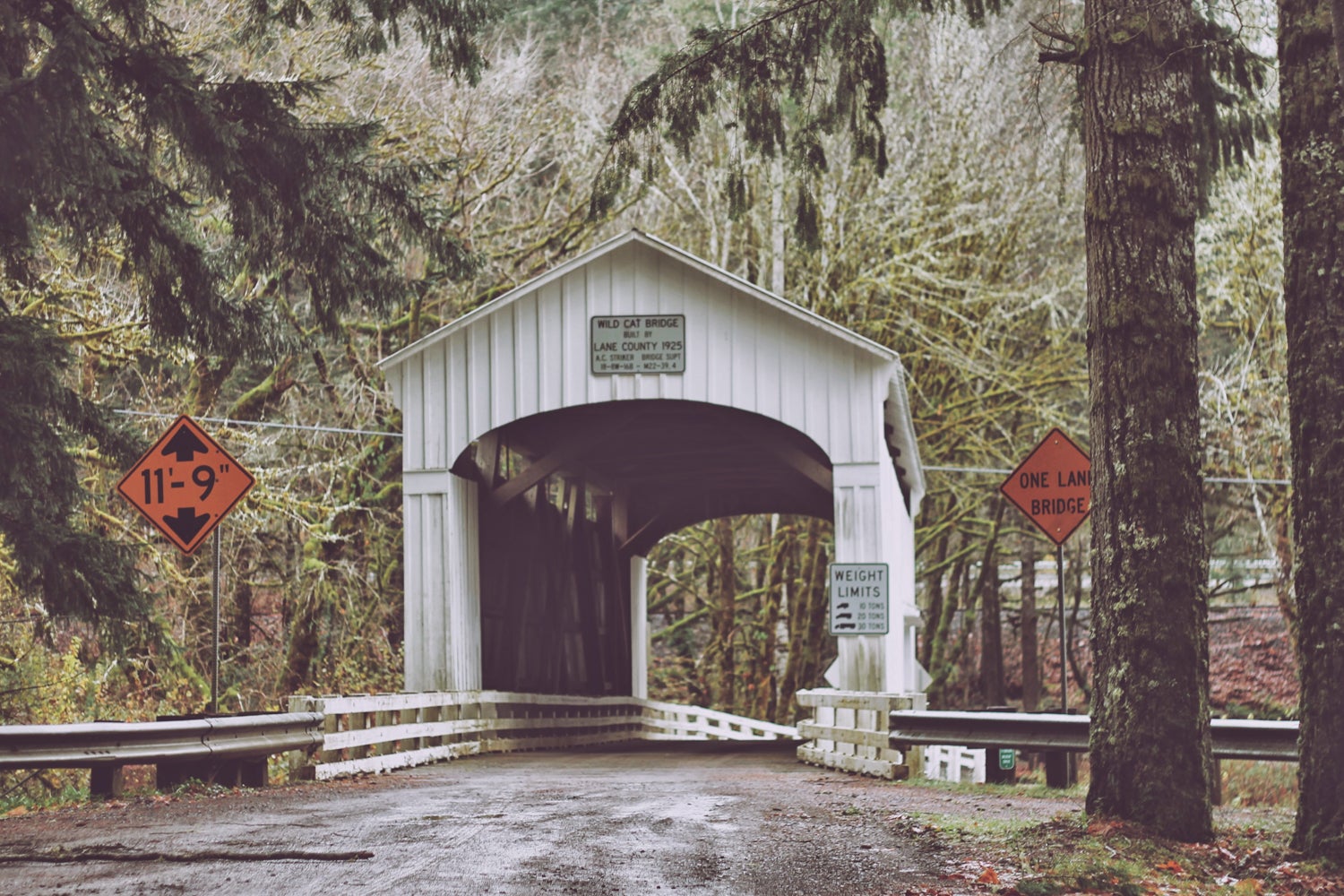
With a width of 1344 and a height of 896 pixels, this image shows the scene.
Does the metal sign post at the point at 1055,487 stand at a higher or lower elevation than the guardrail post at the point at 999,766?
higher

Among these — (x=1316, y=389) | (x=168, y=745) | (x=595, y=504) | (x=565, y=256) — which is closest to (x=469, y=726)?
(x=168, y=745)

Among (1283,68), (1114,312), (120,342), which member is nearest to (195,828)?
(1114,312)

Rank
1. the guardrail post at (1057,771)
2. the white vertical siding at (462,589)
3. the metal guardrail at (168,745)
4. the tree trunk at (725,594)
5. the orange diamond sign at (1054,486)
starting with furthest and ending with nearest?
the tree trunk at (725,594), the white vertical siding at (462,589), the orange diamond sign at (1054,486), the guardrail post at (1057,771), the metal guardrail at (168,745)

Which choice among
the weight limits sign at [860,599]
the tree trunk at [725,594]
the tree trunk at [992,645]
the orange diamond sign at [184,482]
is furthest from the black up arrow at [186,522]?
the tree trunk at [992,645]

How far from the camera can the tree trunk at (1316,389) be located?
21.7 ft

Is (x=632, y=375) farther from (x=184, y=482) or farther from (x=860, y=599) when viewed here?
(x=184, y=482)

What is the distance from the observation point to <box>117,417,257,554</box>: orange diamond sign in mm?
10344

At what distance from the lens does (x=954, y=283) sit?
20344 mm

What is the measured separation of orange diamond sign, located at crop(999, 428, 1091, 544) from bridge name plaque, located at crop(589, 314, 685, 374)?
364 cm

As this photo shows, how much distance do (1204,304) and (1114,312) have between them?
15.8 metres

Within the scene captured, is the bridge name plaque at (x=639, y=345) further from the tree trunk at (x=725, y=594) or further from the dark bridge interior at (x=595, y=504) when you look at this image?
the tree trunk at (x=725, y=594)

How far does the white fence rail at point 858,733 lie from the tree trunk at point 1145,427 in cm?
497

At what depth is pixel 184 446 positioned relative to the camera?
10469 millimetres

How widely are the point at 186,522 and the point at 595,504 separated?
1114 centimetres
